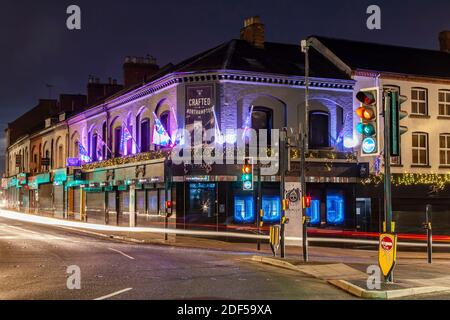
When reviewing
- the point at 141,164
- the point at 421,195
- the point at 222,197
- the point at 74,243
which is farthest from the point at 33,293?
the point at 421,195

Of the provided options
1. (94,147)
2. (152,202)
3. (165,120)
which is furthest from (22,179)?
(165,120)

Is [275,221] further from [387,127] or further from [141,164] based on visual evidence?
[387,127]

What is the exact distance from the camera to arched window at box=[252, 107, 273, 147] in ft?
94.7

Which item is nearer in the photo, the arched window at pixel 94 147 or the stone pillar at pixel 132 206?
the stone pillar at pixel 132 206

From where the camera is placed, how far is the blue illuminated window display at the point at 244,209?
2827 centimetres

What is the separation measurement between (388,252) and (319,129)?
17.2 m

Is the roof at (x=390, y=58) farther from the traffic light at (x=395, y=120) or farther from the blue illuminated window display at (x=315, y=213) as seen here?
the traffic light at (x=395, y=120)

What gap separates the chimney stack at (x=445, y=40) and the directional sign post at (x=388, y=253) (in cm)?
2949

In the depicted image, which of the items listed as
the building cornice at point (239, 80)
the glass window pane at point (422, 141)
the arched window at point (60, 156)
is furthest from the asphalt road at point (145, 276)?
the arched window at point (60, 156)

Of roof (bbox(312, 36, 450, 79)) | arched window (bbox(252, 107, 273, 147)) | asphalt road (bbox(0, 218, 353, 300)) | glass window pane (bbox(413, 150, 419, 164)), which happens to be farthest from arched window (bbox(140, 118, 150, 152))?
glass window pane (bbox(413, 150, 419, 164))

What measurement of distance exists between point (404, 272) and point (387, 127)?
4.98 m

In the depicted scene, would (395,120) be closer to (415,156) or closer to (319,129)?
(319,129)

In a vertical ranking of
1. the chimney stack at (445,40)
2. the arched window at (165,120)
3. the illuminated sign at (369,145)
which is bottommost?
the illuminated sign at (369,145)
